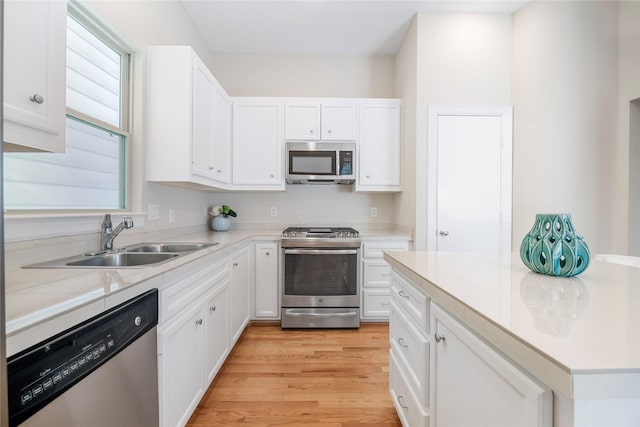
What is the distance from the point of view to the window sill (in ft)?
3.97

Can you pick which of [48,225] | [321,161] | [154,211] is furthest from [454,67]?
[48,225]

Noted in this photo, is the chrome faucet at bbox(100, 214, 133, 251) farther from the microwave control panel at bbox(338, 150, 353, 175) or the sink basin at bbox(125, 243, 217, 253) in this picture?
the microwave control panel at bbox(338, 150, 353, 175)

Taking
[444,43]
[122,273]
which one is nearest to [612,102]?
[444,43]

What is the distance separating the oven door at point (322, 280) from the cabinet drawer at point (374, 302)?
110 millimetres

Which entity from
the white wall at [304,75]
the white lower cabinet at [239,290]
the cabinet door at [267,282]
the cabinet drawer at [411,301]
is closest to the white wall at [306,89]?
the white wall at [304,75]

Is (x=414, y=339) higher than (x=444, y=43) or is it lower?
lower

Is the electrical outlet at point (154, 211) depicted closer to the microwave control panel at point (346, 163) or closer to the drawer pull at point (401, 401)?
the microwave control panel at point (346, 163)

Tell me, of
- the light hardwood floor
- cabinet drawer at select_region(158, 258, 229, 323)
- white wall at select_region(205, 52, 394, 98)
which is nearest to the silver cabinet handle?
cabinet drawer at select_region(158, 258, 229, 323)

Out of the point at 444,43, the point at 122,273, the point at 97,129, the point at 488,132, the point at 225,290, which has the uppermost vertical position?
the point at 444,43

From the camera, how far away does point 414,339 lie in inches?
49.3

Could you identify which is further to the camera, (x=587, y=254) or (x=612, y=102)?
(x=612, y=102)

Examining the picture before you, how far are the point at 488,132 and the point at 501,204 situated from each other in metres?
0.69

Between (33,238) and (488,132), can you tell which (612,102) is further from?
(33,238)

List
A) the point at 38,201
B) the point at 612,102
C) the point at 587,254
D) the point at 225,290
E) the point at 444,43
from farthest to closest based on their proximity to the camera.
Answer: 1. the point at 444,43
2. the point at 612,102
3. the point at 225,290
4. the point at 38,201
5. the point at 587,254
